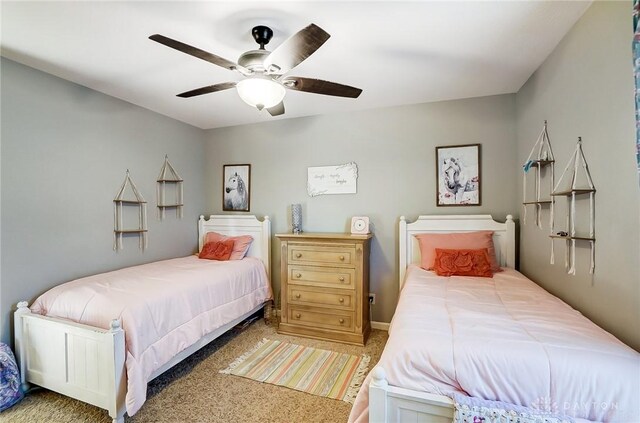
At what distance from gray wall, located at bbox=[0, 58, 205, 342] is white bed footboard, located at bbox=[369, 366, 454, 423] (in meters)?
2.66

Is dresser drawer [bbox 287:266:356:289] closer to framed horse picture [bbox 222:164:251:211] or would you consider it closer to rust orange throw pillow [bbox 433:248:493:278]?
rust orange throw pillow [bbox 433:248:493:278]

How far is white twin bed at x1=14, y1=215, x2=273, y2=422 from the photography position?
5.52 feet

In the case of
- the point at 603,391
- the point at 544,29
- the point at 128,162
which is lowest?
the point at 603,391

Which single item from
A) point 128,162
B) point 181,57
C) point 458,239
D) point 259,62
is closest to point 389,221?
point 458,239

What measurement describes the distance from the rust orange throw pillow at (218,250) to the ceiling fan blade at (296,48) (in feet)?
7.39

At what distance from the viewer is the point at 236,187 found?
373 centimetres

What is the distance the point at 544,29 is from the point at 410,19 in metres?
0.87

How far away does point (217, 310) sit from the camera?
2.49 meters

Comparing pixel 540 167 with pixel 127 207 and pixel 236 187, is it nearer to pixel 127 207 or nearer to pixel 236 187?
pixel 236 187

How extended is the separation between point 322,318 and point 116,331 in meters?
1.78

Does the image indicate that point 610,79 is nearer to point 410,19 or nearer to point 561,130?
point 561,130

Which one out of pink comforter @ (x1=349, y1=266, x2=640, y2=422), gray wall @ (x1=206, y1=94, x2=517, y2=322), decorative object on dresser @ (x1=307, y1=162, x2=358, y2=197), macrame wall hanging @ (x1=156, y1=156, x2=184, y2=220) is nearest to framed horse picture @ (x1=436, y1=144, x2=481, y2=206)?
gray wall @ (x1=206, y1=94, x2=517, y2=322)

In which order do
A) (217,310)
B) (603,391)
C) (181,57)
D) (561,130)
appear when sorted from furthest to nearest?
(217,310), (181,57), (561,130), (603,391)

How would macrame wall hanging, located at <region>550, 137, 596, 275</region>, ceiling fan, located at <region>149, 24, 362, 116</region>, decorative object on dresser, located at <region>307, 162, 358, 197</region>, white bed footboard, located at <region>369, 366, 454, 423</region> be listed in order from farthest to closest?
decorative object on dresser, located at <region>307, 162, 358, 197</region> < macrame wall hanging, located at <region>550, 137, 596, 275</region> < ceiling fan, located at <region>149, 24, 362, 116</region> < white bed footboard, located at <region>369, 366, 454, 423</region>
